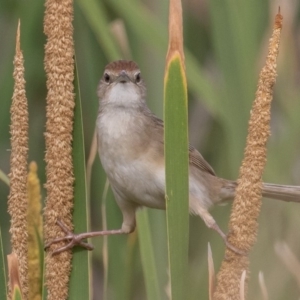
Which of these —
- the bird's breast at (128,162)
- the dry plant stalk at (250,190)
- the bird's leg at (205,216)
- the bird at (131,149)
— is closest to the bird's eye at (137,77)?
the bird at (131,149)

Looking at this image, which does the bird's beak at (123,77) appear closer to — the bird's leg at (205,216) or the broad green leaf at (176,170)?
the bird's leg at (205,216)

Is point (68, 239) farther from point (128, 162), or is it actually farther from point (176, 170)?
point (128, 162)

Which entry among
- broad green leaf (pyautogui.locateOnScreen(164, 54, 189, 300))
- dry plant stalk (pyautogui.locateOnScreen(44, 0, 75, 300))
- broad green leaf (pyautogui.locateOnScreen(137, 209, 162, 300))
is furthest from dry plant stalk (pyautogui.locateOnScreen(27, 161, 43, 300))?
broad green leaf (pyautogui.locateOnScreen(137, 209, 162, 300))

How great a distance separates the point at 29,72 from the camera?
2.66 metres

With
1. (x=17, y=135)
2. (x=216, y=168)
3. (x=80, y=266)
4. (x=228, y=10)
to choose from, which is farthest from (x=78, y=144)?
(x=216, y=168)

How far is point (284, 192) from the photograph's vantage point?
2.21 meters

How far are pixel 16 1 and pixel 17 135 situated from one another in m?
1.24

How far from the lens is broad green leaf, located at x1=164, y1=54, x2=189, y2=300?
1.26 metres

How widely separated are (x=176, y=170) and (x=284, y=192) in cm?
99

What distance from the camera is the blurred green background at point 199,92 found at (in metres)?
1.93

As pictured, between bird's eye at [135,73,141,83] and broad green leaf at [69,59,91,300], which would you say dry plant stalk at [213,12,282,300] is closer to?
broad green leaf at [69,59,91,300]

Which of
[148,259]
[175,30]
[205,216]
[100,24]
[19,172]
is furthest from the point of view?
[205,216]

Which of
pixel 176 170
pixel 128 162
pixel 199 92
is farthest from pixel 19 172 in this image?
pixel 199 92

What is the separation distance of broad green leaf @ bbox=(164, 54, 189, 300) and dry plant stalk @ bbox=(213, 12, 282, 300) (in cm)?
10
